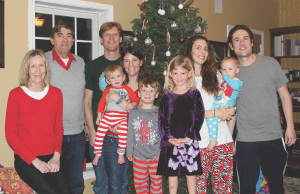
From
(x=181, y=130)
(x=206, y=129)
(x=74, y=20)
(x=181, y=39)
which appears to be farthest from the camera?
(x=74, y=20)

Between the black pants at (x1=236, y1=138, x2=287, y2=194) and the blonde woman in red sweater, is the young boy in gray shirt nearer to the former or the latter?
the blonde woman in red sweater

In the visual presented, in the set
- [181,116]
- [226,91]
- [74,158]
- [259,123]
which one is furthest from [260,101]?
[74,158]

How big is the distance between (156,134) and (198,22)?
142cm

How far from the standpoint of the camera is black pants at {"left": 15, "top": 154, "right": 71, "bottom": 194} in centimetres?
213

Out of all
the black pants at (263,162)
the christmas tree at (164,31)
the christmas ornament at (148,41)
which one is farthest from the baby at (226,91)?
the christmas ornament at (148,41)

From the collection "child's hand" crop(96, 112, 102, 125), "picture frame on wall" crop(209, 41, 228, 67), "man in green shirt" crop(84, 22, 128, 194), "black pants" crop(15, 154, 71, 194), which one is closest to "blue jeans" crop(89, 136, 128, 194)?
"man in green shirt" crop(84, 22, 128, 194)

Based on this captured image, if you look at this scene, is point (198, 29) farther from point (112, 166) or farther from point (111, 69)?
point (112, 166)

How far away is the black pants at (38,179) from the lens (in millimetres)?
2131

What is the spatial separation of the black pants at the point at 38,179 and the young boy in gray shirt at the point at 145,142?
639mm

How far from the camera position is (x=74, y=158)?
8.89 feet

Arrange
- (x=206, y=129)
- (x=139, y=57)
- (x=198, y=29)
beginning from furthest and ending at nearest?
(x=198, y=29)
(x=139, y=57)
(x=206, y=129)

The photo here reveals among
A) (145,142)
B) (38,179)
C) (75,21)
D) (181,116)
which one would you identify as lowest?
(38,179)

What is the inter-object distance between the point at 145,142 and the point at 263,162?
113 cm

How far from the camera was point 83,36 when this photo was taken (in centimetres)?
366
